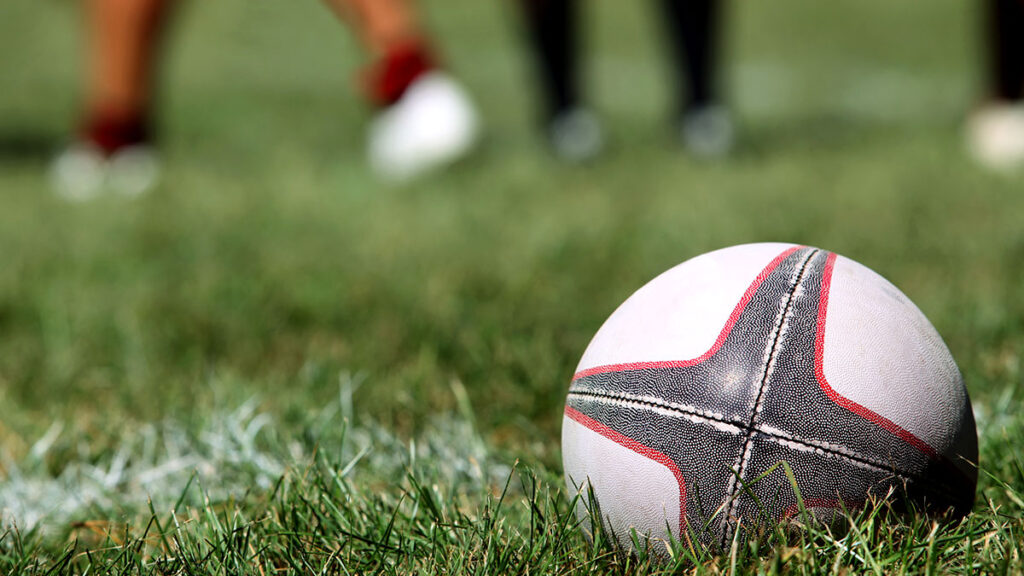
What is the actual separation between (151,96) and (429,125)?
189 centimetres

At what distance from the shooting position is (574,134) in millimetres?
7023

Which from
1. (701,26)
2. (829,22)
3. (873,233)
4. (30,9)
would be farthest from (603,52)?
(873,233)

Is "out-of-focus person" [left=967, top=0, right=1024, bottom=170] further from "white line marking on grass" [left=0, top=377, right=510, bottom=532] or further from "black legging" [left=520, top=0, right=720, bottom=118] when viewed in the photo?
Answer: "white line marking on grass" [left=0, top=377, right=510, bottom=532]

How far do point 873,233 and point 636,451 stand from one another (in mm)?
2912

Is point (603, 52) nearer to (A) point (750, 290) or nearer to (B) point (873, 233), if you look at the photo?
(B) point (873, 233)

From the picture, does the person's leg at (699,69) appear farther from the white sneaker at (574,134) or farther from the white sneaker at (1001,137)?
the white sneaker at (1001,137)

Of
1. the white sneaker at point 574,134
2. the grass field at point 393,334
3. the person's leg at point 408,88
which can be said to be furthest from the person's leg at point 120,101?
the white sneaker at point 574,134

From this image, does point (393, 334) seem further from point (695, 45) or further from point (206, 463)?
point (695, 45)

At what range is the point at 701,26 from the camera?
6.80 m

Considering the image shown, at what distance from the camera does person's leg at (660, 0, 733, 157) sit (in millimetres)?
6777

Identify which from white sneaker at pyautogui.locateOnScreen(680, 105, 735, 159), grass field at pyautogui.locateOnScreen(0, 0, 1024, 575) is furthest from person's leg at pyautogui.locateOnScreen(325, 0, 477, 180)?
white sneaker at pyautogui.locateOnScreen(680, 105, 735, 159)

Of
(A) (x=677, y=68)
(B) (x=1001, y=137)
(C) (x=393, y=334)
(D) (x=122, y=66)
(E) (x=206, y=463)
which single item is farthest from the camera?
(A) (x=677, y=68)

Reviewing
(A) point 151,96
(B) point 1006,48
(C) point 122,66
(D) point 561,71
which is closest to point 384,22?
(C) point 122,66

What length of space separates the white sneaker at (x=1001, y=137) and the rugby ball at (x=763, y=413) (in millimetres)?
4493
